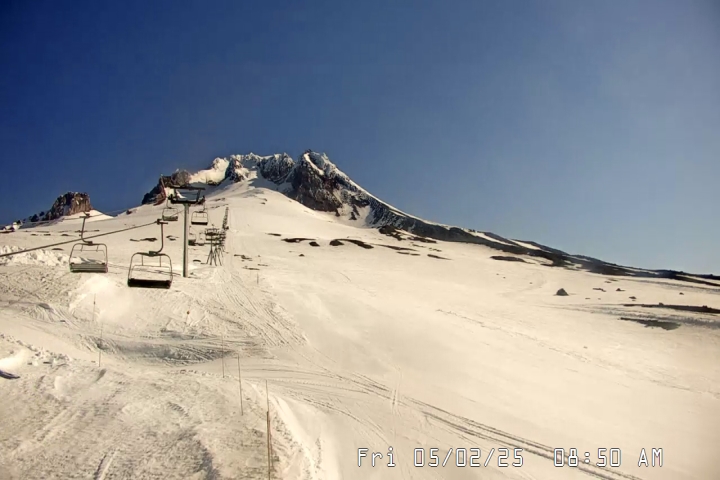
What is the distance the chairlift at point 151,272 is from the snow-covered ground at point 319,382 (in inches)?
53.0

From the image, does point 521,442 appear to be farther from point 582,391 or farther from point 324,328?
point 324,328

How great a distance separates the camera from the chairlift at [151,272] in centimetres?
1395

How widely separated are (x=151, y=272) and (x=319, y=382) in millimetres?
16945

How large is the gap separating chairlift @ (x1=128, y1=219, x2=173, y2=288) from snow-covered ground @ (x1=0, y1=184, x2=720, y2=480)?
4.41 ft

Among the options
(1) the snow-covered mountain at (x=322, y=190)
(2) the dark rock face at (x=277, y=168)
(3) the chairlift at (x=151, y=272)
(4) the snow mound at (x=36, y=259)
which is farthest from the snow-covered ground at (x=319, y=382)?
(2) the dark rock face at (x=277, y=168)

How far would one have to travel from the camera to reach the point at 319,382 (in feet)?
42.3

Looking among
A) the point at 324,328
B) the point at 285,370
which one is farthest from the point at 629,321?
the point at 285,370

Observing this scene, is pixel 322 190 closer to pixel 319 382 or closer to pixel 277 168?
pixel 277 168

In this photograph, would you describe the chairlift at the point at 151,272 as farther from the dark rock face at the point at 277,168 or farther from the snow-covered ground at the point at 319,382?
the dark rock face at the point at 277,168

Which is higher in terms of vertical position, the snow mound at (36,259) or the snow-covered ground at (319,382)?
→ the snow mound at (36,259)

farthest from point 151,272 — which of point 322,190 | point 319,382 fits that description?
point 322,190

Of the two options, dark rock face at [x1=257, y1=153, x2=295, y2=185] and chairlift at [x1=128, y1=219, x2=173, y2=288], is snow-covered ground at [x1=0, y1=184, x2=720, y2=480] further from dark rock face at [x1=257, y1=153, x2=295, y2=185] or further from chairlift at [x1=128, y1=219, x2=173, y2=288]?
dark rock face at [x1=257, y1=153, x2=295, y2=185]

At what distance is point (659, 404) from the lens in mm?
12867

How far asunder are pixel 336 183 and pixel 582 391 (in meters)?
164
